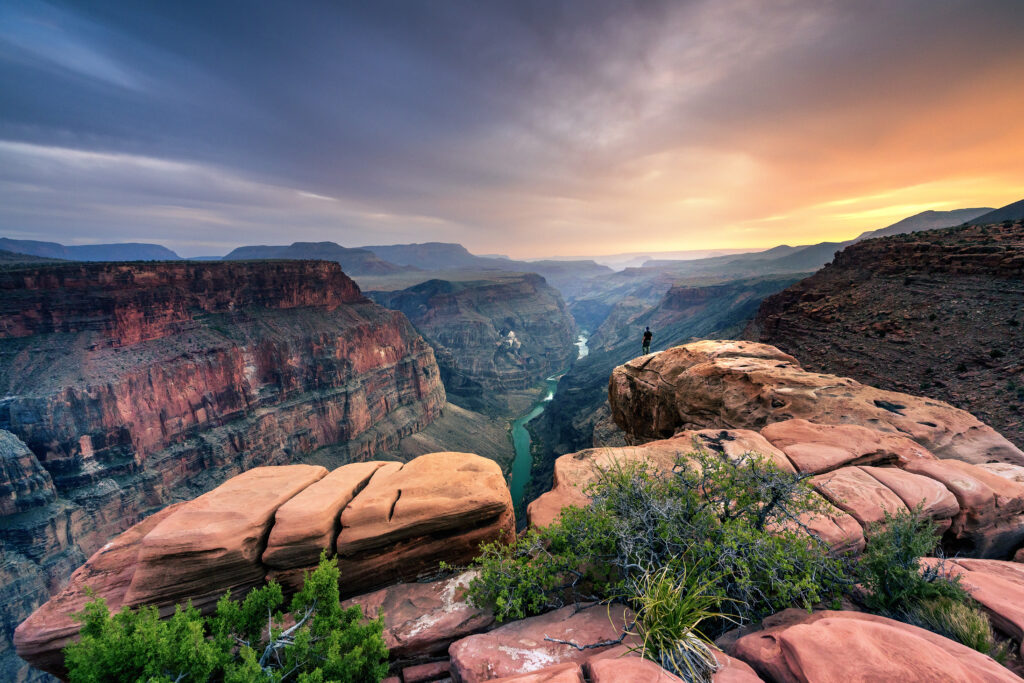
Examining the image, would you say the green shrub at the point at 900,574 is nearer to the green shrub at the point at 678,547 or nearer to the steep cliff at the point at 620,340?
the green shrub at the point at 678,547

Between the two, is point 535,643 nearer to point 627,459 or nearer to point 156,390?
point 627,459

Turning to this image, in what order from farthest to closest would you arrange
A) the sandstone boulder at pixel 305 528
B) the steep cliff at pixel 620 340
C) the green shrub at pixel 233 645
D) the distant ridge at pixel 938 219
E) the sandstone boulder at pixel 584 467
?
the distant ridge at pixel 938 219 → the steep cliff at pixel 620 340 → the sandstone boulder at pixel 584 467 → the sandstone boulder at pixel 305 528 → the green shrub at pixel 233 645

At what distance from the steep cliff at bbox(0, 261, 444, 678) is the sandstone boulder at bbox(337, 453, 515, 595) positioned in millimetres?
40747

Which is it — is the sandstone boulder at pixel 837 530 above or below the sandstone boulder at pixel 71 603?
above

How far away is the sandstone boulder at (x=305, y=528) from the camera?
22.6 ft

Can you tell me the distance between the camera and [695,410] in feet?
50.0

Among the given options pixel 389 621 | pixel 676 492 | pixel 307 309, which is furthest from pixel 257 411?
pixel 676 492

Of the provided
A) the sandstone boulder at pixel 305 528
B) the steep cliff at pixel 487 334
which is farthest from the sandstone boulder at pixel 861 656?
the steep cliff at pixel 487 334

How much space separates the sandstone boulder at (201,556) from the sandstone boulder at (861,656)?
29.0 ft

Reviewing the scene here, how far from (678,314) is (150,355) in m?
125

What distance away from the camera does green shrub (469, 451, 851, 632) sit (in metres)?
4.81

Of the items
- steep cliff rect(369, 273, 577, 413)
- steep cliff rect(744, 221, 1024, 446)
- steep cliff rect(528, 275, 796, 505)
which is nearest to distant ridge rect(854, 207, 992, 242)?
→ steep cliff rect(528, 275, 796, 505)

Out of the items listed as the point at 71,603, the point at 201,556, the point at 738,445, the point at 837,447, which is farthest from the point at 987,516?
the point at 71,603

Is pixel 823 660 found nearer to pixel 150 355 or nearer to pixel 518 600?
pixel 518 600
